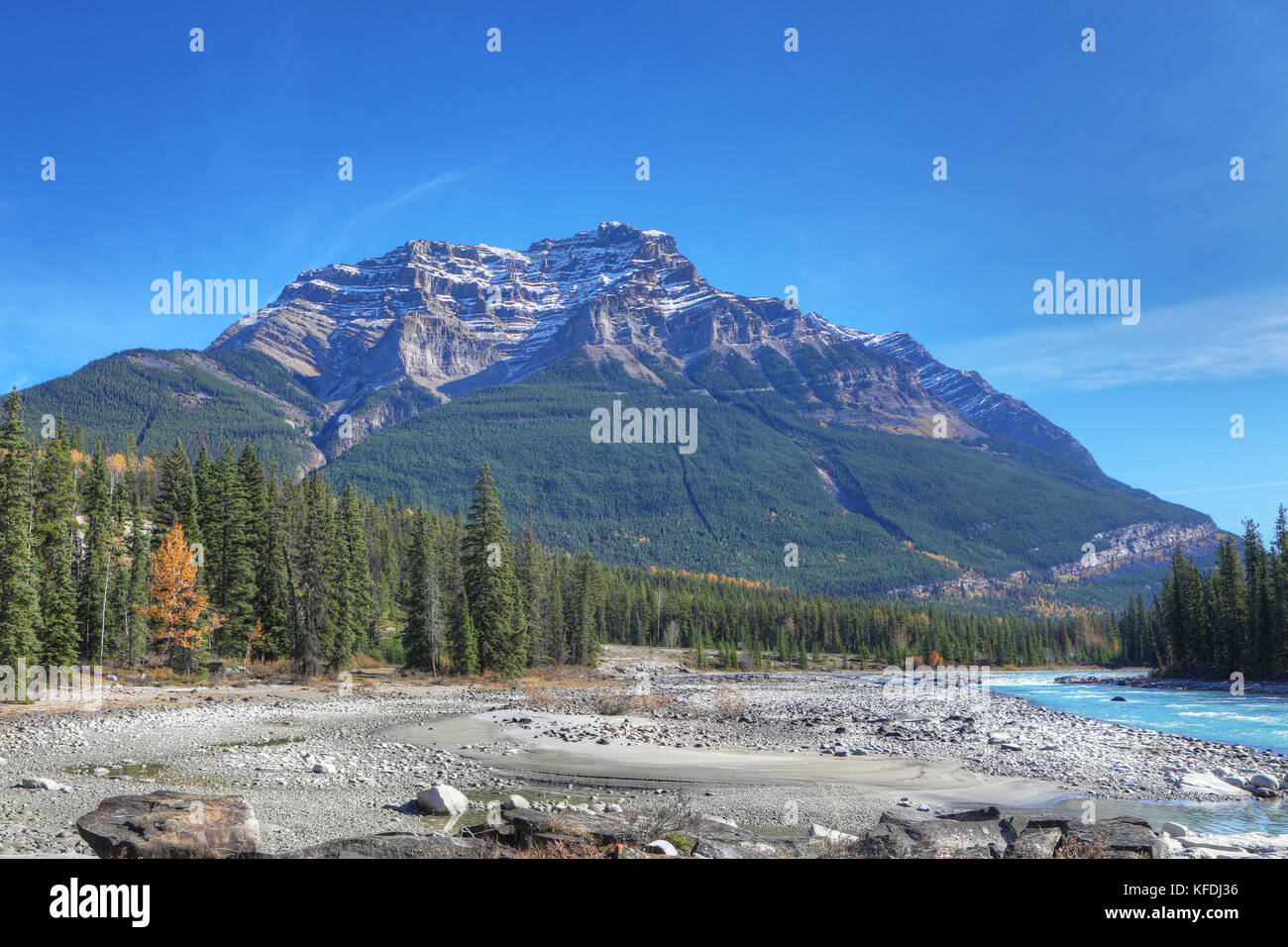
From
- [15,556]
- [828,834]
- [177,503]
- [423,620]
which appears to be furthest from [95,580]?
[828,834]

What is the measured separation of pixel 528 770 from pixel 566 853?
11942mm

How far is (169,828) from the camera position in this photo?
909 cm

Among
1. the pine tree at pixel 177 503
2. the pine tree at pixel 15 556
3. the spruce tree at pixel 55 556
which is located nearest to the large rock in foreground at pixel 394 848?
the pine tree at pixel 15 556

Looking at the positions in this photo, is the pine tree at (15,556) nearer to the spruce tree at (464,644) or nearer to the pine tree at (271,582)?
the pine tree at (271,582)

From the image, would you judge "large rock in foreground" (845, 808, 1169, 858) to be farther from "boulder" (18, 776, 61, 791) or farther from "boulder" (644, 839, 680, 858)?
"boulder" (18, 776, 61, 791)

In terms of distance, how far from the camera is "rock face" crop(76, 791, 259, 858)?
28.9 feet

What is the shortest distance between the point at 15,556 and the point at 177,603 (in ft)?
42.1

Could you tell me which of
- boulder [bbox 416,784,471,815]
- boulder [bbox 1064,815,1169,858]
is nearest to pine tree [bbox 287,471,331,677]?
boulder [bbox 416,784,471,815]

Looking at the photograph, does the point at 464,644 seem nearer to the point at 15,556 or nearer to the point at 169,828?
the point at 15,556

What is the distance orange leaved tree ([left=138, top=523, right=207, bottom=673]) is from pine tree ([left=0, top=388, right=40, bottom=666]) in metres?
10.2

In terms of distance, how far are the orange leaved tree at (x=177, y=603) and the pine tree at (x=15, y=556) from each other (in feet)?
33.5

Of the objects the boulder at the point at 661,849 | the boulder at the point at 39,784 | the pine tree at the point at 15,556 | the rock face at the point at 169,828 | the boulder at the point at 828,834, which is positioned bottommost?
the boulder at the point at 828,834

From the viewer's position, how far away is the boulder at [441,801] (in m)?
14.6
